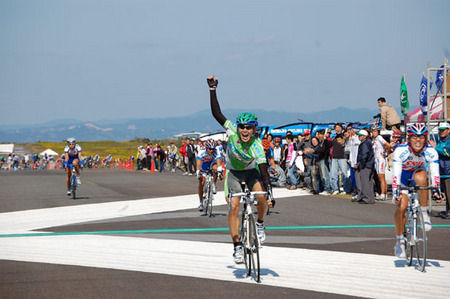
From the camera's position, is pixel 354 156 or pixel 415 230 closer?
pixel 415 230

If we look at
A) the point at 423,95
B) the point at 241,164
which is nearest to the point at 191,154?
the point at 423,95

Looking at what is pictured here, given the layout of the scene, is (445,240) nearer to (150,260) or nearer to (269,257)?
(269,257)

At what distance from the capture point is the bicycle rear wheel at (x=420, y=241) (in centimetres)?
839

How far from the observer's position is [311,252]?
33.3ft

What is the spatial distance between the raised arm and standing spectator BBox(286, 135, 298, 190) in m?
14.6

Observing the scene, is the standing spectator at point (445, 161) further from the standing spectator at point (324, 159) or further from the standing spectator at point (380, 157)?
the standing spectator at point (324, 159)

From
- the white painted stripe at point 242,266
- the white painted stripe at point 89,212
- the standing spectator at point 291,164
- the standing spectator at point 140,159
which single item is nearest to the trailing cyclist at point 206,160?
the white painted stripe at point 89,212

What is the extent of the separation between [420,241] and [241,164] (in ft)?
8.14

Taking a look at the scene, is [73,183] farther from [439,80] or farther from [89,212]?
[439,80]

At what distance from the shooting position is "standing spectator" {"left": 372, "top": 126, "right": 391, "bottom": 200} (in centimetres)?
1883

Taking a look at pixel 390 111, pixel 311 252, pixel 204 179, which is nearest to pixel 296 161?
pixel 390 111

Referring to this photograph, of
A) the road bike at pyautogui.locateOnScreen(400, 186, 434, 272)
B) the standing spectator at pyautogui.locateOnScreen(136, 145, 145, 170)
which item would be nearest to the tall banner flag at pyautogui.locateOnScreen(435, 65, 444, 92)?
the road bike at pyautogui.locateOnScreen(400, 186, 434, 272)

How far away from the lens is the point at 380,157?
61.8 feet

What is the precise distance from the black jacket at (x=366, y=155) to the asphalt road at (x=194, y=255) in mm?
1381
